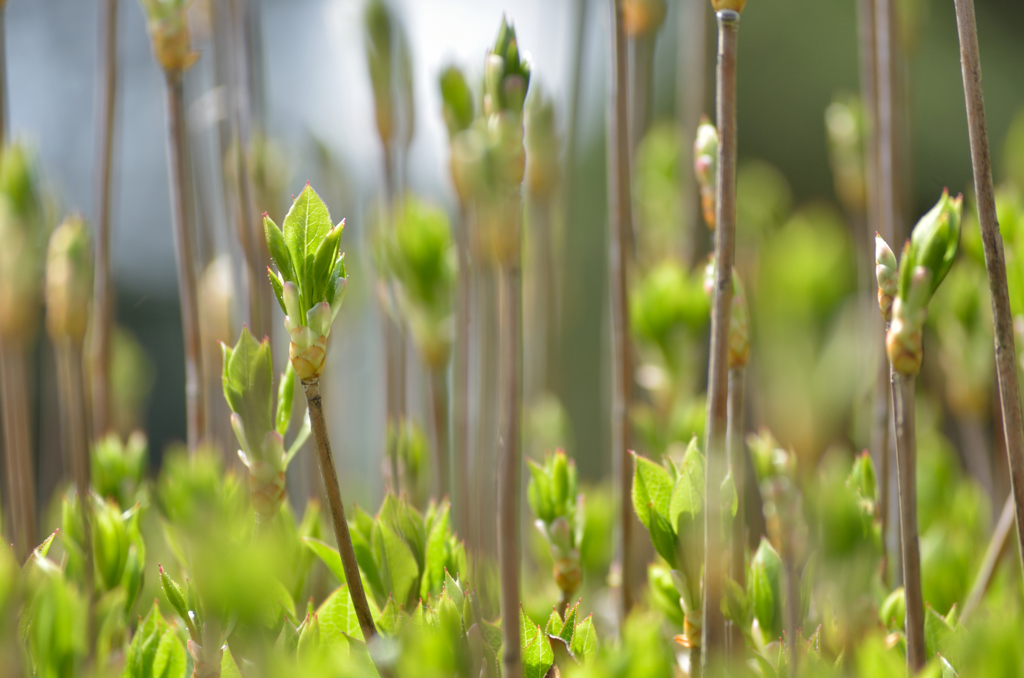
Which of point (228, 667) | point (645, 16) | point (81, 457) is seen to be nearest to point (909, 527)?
point (228, 667)

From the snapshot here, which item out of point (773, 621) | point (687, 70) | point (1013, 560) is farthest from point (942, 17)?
point (773, 621)

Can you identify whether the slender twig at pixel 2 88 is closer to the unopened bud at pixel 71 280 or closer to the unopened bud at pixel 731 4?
the unopened bud at pixel 71 280

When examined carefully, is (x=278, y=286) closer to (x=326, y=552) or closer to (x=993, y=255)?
(x=326, y=552)

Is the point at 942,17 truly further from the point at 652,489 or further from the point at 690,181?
the point at 652,489

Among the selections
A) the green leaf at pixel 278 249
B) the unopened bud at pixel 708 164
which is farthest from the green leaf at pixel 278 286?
the unopened bud at pixel 708 164

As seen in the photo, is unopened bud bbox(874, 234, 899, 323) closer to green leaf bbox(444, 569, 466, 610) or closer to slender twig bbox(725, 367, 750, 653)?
slender twig bbox(725, 367, 750, 653)

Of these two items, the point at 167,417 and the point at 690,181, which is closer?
the point at 690,181

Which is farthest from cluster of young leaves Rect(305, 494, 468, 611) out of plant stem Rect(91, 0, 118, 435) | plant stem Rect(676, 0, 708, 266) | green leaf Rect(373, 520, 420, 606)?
plant stem Rect(676, 0, 708, 266)
